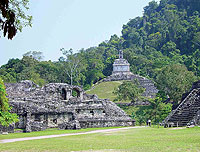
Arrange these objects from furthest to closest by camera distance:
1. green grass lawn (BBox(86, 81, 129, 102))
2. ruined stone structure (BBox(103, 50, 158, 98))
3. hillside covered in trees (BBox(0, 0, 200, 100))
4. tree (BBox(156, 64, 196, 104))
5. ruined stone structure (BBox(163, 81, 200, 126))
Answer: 1. ruined stone structure (BBox(103, 50, 158, 98))
2. green grass lawn (BBox(86, 81, 129, 102))
3. hillside covered in trees (BBox(0, 0, 200, 100))
4. tree (BBox(156, 64, 196, 104))
5. ruined stone structure (BBox(163, 81, 200, 126))

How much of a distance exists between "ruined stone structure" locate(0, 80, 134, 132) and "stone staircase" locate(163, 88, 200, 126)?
508cm

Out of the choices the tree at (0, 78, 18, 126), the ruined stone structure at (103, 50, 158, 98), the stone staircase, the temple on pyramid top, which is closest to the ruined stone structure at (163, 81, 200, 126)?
the stone staircase

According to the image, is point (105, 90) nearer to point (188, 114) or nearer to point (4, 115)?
point (188, 114)

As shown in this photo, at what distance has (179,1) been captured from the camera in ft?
525

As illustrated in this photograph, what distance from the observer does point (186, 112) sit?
24688mm

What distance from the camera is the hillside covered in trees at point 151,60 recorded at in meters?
53.3

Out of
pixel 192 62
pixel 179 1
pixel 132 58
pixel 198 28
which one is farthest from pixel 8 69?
pixel 179 1

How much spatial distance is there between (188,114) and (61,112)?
9.51m

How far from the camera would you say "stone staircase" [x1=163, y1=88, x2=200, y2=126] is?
2342 cm

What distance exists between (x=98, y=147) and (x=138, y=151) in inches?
77.9

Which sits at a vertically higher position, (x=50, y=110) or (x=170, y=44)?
(x=170, y=44)

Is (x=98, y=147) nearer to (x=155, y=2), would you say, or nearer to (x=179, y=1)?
(x=179, y=1)

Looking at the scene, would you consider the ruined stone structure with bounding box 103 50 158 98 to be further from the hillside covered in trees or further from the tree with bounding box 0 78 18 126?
the tree with bounding box 0 78 18 126

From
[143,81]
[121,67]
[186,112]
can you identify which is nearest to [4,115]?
[186,112]
